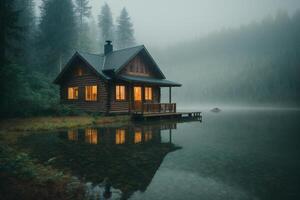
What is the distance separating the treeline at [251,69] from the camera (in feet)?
348

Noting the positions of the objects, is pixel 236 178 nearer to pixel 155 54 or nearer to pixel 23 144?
pixel 23 144

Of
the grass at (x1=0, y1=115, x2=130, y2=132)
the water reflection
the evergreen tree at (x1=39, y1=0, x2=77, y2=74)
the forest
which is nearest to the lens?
the water reflection

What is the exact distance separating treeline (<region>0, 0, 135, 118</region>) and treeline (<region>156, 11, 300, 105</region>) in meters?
84.1

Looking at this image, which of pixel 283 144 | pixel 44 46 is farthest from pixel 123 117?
pixel 44 46

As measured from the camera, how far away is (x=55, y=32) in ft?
135

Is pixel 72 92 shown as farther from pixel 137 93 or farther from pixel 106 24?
pixel 106 24

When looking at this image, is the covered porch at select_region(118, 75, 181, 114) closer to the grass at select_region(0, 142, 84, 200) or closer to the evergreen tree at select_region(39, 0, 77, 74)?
the grass at select_region(0, 142, 84, 200)

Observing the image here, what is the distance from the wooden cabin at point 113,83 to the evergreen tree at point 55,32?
1433 cm

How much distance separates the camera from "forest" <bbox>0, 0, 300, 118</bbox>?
2197 centimetres

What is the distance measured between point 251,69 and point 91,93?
12530 cm

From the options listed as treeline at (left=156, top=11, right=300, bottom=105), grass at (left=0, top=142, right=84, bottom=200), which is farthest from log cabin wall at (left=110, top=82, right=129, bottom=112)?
treeline at (left=156, top=11, right=300, bottom=105)

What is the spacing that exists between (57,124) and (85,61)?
9.15 m

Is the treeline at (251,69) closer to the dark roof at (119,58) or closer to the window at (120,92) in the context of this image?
the dark roof at (119,58)

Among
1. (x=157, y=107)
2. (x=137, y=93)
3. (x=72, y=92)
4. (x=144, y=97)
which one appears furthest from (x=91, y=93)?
(x=157, y=107)
